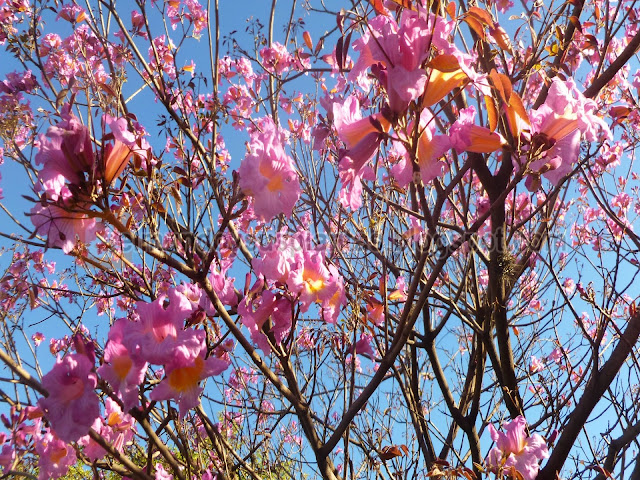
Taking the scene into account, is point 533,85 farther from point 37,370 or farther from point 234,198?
point 37,370

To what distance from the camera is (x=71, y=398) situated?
1155mm

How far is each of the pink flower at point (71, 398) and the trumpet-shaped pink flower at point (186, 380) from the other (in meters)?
0.14

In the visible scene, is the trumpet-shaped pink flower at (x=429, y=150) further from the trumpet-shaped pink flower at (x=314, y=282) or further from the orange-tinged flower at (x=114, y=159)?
the orange-tinged flower at (x=114, y=159)

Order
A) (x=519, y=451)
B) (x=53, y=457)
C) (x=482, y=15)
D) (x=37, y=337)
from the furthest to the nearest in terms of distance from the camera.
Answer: (x=37, y=337) < (x=519, y=451) < (x=53, y=457) < (x=482, y=15)

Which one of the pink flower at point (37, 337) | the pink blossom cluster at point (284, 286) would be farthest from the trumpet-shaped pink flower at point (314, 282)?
the pink flower at point (37, 337)

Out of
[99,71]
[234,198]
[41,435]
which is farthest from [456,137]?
[99,71]

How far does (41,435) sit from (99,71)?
3045mm

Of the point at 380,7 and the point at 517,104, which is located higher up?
the point at 380,7

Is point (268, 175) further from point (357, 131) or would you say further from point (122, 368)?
point (122, 368)

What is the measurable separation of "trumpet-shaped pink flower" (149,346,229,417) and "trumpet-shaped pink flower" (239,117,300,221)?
1.23 feet

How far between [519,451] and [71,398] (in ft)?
5.43

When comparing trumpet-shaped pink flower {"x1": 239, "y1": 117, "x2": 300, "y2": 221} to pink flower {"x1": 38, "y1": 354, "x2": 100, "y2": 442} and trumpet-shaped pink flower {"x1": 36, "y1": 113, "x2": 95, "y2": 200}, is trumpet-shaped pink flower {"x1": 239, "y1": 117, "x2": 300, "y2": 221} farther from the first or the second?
pink flower {"x1": 38, "y1": 354, "x2": 100, "y2": 442}

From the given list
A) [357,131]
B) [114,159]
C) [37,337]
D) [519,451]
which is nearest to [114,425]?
[114,159]

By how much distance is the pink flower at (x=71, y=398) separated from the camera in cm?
112
